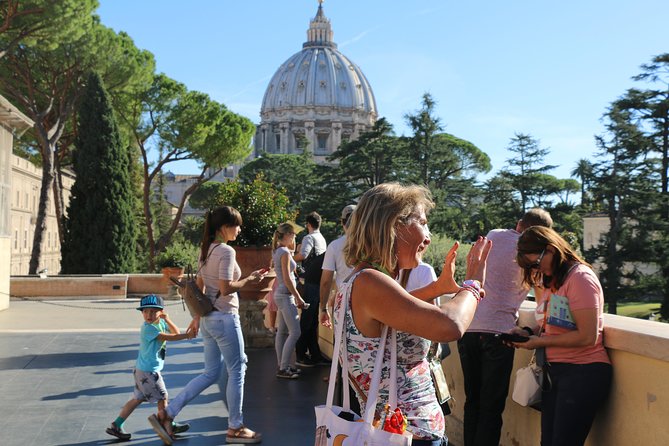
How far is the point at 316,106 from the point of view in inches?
4294

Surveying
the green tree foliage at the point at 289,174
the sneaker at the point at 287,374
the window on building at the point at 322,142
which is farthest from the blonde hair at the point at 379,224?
the window on building at the point at 322,142

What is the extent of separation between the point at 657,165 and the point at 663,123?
2067 millimetres

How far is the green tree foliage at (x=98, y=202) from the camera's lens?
23.4m

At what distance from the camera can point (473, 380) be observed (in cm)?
368

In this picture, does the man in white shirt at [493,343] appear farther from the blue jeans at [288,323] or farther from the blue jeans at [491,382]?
the blue jeans at [288,323]

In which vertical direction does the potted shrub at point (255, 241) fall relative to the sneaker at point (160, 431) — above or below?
above

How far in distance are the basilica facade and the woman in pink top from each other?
104m

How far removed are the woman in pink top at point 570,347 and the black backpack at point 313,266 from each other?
379 cm

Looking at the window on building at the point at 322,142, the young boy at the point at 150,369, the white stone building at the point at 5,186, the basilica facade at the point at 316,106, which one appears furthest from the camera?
the window on building at the point at 322,142

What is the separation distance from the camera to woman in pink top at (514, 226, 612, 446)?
287cm

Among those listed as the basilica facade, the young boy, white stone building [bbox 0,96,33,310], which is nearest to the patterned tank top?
the young boy

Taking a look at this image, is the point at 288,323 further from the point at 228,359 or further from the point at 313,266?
the point at 228,359

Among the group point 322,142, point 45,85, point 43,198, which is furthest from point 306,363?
point 322,142

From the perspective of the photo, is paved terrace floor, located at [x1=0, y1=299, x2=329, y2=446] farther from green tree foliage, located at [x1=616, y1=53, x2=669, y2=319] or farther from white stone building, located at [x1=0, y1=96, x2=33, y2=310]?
green tree foliage, located at [x1=616, y1=53, x2=669, y2=319]
